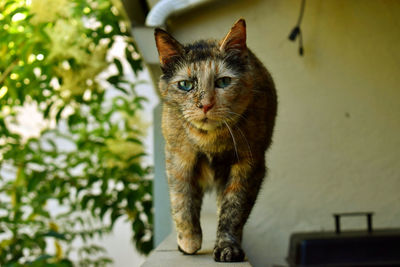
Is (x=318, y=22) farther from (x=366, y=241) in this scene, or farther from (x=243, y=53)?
(x=366, y=241)

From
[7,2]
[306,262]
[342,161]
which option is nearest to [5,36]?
[7,2]

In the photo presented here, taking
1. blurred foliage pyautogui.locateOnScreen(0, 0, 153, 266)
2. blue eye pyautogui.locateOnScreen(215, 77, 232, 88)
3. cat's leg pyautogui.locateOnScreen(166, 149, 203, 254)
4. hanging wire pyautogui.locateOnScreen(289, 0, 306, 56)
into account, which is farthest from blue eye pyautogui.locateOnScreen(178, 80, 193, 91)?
hanging wire pyautogui.locateOnScreen(289, 0, 306, 56)

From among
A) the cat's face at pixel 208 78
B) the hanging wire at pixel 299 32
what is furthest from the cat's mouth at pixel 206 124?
the hanging wire at pixel 299 32

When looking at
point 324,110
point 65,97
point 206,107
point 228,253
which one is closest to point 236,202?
point 228,253

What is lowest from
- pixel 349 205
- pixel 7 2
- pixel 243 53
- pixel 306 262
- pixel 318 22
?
pixel 349 205

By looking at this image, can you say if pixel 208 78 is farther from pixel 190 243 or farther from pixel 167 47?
pixel 190 243

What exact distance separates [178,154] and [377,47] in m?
1.89

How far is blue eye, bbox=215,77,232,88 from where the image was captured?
1.85m

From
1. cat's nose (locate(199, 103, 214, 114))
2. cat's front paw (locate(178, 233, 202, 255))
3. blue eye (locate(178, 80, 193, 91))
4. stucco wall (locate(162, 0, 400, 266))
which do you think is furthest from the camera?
stucco wall (locate(162, 0, 400, 266))

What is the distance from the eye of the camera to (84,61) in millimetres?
3178

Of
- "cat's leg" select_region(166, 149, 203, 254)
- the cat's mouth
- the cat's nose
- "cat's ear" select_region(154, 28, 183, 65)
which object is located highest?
"cat's ear" select_region(154, 28, 183, 65)

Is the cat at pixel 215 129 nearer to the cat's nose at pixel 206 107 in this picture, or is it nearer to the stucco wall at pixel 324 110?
the cat's nose at pixel 206 107

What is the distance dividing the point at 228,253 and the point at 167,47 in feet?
2.70

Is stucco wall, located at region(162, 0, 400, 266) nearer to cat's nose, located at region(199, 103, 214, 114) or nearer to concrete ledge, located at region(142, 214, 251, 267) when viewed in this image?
concrete ledge, located at region(142, 214, 251, 267)
